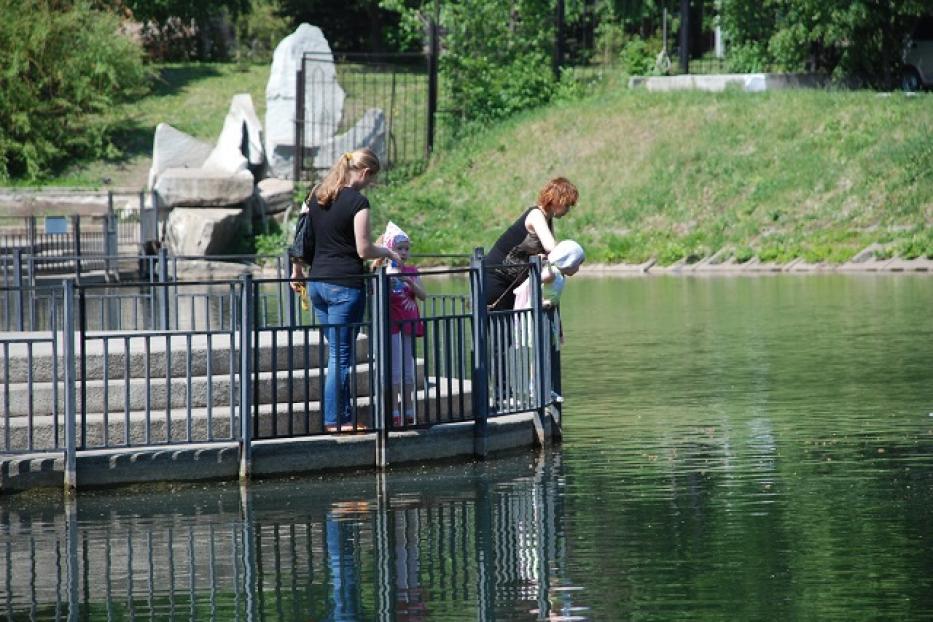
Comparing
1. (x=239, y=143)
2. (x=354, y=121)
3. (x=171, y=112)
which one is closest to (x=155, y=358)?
(x=239, y=143)

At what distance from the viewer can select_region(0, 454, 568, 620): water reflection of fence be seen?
8.72 meters

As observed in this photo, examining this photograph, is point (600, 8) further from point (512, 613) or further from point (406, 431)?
point (512, 613)

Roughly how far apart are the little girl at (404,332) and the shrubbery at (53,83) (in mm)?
32698

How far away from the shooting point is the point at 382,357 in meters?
12.5

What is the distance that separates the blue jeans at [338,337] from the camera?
40.5ft

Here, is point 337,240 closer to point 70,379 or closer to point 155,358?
Answer: point 155,358

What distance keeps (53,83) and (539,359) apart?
34864 mm

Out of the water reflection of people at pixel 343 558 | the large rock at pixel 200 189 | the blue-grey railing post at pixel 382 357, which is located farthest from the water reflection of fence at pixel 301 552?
the large rock at pixel 200 189

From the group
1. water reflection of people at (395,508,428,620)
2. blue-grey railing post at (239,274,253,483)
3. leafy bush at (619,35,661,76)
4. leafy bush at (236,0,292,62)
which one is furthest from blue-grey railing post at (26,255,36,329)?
leafy bush at (236,0,292,62)

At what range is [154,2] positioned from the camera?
54.4 metres

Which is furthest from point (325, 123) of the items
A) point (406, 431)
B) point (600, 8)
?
point (406, 431)

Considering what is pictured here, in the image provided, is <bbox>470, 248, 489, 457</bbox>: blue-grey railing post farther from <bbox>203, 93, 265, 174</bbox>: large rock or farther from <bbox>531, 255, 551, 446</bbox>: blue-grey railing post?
<bbox>203, 93, 265, 174</bbox>: large rock

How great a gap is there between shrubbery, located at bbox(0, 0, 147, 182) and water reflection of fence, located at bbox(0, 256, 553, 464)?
106 ft

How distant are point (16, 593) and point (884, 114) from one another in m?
30.7
